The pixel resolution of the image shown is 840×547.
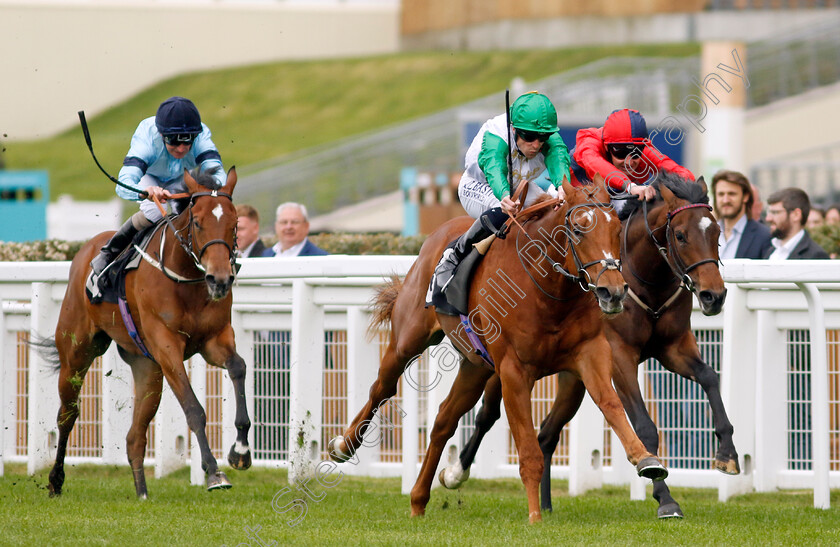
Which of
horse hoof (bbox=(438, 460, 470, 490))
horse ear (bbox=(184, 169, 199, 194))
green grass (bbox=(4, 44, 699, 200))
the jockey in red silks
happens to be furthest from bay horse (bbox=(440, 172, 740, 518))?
green grass (bbox=(4, 44, 699, 200))

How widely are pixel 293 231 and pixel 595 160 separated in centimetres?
293

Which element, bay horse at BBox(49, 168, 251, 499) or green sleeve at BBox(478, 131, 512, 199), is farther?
bay horse at BBox(49, 168, 251, 499)

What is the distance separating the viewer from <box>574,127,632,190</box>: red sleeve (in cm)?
610

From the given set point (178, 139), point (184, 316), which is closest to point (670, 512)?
point (184, 316)

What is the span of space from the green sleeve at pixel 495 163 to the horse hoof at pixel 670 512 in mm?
1595

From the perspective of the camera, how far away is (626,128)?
20.1ft

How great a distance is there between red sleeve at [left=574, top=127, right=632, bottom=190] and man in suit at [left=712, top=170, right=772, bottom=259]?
1576 mm

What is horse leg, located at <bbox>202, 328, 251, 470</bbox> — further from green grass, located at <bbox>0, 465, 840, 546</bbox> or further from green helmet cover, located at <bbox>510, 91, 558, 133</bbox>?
green helmet cover, located at <bbox>510, 91, 558, 133</bbox>

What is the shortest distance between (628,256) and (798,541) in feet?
5.61

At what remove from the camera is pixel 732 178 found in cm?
754

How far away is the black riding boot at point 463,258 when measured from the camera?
19.0 ft

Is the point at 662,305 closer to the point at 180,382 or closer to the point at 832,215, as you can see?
the point at 180,382

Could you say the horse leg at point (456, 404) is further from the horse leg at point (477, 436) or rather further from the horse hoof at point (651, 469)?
the horse hoof at point (651, 469)

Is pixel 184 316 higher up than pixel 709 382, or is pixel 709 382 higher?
pixel 184 316
